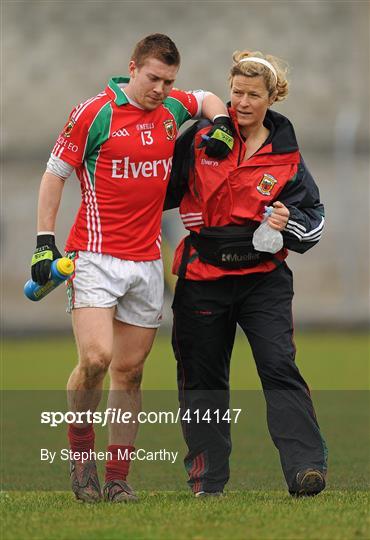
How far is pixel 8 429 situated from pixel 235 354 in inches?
253

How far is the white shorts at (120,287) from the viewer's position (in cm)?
618

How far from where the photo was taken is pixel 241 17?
95.8 ft

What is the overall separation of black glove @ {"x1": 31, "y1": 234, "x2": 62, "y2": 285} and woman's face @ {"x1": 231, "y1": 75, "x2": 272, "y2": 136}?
3.68ft

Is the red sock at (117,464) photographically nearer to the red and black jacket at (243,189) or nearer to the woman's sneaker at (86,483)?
the woman's sneaker at (86,483)

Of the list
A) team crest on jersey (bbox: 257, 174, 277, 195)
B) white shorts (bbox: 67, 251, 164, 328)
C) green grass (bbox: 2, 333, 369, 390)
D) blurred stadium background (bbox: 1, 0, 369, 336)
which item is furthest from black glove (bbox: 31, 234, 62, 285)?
Result: blurred stadium background (bbox: 1, 0, 369, 336)

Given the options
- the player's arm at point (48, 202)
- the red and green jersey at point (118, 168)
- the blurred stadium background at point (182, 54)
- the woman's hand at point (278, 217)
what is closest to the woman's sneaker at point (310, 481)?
the woman's hand at point (278, 217)

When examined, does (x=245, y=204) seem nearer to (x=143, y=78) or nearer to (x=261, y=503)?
(x=143, y=78)

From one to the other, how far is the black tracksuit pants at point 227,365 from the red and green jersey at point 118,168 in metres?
0.41

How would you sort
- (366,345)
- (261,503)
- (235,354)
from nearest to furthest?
1. (261,503)
2. (235,354)
3. (366,345)

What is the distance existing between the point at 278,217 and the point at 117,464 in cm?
145

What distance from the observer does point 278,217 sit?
620 centimetres

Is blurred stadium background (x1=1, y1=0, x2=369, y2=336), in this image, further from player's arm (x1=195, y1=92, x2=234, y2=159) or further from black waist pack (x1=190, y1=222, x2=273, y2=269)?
black waist pack (x1=190, y1=222, x2=273, y2=269)

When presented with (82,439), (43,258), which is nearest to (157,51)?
(43,258)

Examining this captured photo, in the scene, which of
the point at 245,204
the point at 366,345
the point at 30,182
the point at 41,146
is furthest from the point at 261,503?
the point at 41,146
